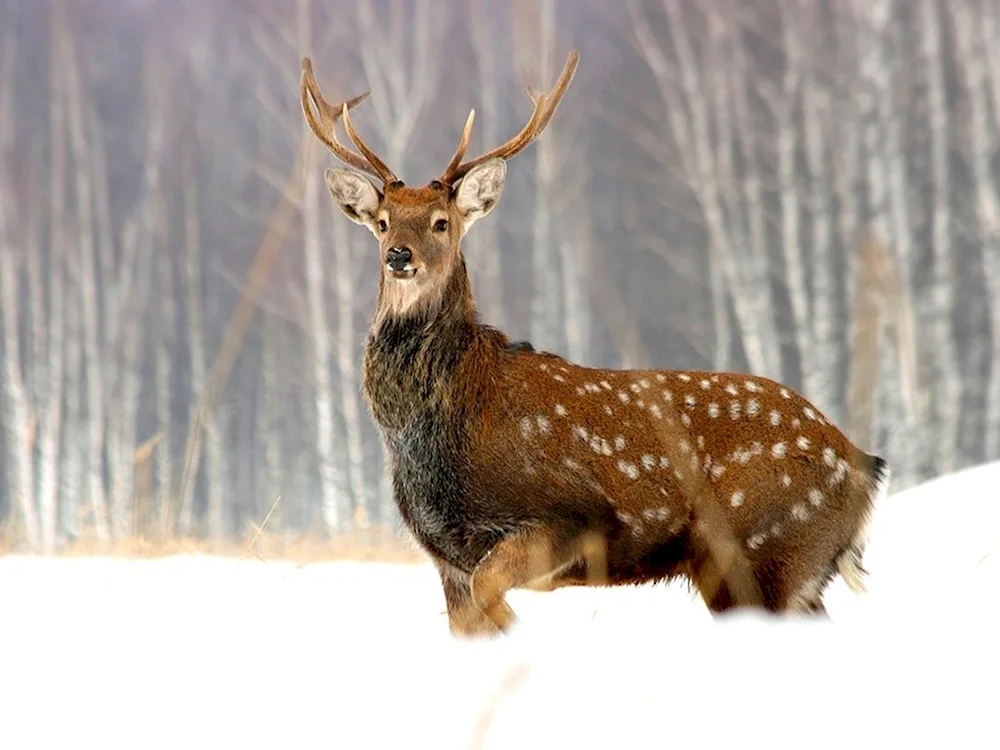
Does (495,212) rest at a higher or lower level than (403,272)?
lower

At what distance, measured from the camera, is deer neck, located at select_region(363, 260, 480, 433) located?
4711mm

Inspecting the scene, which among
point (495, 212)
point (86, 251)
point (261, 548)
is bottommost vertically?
point (86, 251)

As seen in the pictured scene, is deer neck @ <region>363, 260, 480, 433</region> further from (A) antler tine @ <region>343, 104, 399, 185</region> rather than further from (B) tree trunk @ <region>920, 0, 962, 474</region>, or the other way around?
(B) tree trunk @ <region>920, 0, 962, 474</region>

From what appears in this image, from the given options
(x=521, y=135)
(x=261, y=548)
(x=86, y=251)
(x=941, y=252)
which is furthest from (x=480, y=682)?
(x=86, y=251)

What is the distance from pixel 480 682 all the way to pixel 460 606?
2028 mm

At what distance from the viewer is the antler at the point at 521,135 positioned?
16.9 feet

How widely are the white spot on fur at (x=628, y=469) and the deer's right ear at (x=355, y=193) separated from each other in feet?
3.93

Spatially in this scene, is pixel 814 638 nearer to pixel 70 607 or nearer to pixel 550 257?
pixel 70 607

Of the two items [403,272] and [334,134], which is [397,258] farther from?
[334,134]

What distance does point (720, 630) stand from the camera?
2.96 m

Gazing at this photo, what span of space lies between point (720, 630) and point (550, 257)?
48.8ft

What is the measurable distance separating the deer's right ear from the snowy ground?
5.32 feet

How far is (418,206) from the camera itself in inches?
192

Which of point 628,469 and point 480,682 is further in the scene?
point 628,469
